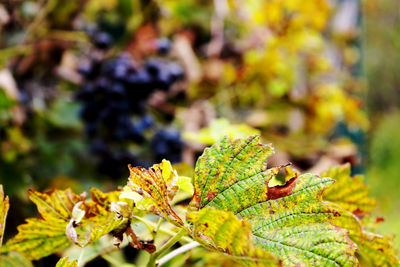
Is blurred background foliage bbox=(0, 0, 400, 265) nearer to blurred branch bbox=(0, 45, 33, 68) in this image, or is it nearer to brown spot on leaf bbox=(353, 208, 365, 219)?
blurred branch bbox=(0, 45, 33, 68)

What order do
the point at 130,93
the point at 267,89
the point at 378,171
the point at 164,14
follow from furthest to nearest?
the point at 378,171, the point at 267,89, the point at 164,14, the point at 130,93

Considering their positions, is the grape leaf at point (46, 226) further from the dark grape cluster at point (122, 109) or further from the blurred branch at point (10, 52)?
the blurred branch at point (10, 52)

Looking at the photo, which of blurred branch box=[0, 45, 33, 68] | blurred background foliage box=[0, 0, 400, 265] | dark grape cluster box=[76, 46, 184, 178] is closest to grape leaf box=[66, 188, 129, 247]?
blurred background foliage box=[0, 0, 400, 265]

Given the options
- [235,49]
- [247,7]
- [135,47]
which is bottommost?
[135,47]

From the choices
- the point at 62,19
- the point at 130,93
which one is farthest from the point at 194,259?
the point at 62,19

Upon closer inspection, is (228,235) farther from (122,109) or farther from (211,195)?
(122,109)

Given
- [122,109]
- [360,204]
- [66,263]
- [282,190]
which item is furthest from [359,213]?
[122,109]

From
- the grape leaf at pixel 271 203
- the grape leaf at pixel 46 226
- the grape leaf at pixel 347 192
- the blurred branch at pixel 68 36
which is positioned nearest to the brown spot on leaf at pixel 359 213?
the grape leaf at pixel 347 192

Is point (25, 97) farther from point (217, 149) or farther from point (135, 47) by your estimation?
point (217, 149)
